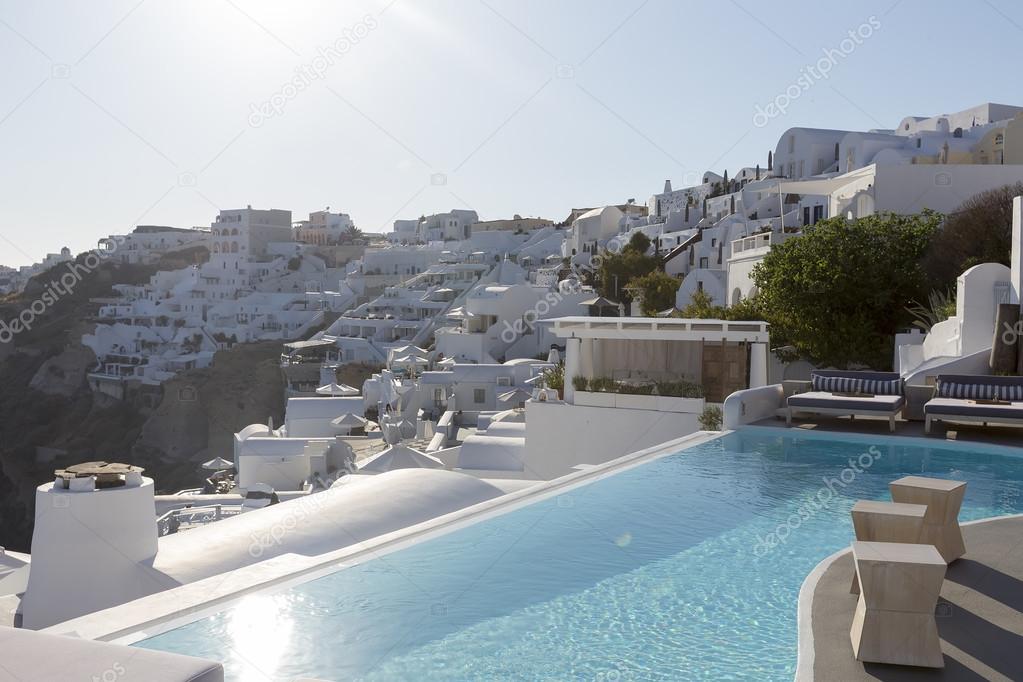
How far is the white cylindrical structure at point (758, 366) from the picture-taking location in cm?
1578

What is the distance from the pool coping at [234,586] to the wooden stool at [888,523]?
3.24 meters

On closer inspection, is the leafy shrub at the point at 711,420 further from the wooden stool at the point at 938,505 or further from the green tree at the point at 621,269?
the green tree at the point at 621,269

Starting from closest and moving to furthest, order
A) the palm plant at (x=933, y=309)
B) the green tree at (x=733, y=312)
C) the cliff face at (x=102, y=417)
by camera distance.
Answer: the palm plant at (x=933, y=309)
the green tree at (x=733, y=312)
the cliff face at (x=102, y=417)

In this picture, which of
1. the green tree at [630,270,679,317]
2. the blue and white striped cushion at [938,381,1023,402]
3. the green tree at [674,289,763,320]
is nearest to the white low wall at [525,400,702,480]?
the blue and white striped cushion at [938,381,1023,402]

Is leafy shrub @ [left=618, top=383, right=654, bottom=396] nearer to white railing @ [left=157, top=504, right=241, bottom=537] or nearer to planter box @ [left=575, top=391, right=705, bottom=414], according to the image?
planter box @ [left=575, top=391, right=705, bottom=414]

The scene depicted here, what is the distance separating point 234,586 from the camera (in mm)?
5531

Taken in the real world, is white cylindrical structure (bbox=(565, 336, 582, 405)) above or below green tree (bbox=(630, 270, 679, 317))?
below

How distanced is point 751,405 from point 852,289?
32.8ft

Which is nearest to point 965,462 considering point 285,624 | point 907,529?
point 907,529

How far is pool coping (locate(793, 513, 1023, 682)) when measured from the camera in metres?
4.07

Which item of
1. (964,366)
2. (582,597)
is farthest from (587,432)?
(582,597)

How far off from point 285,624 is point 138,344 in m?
83.1

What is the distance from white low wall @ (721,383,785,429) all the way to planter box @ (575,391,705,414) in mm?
2303

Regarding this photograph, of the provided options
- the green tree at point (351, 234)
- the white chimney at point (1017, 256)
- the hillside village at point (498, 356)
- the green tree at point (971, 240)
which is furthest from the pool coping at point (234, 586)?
the green tree at point (351, 234)
